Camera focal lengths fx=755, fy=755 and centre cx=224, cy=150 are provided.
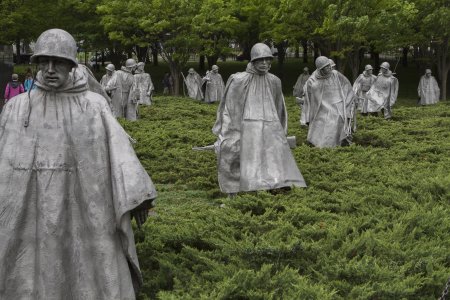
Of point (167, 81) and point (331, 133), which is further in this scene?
point (167, 81)

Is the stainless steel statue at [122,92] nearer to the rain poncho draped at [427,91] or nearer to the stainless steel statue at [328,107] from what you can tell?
the stainless steel statue at [328,107]

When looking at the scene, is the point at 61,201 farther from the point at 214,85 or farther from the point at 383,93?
the point at 214,85

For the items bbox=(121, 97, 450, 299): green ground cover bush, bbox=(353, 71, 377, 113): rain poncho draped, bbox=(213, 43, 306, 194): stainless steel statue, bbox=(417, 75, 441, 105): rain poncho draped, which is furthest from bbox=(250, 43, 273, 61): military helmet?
bbox=(417, 75, 441, 105): rain poncho draped

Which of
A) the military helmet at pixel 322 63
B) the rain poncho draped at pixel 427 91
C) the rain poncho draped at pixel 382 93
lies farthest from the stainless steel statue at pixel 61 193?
the rain poncho draped at pixel 427 91

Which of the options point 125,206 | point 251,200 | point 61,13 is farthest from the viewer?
point 61,13

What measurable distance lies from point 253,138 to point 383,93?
50.0ft

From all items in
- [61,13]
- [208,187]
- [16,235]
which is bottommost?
[208,187]

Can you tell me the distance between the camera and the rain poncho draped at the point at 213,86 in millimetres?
35812

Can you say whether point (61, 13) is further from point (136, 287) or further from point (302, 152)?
point (136, 287)

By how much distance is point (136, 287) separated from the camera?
5.27 m

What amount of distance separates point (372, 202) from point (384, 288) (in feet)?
9.21

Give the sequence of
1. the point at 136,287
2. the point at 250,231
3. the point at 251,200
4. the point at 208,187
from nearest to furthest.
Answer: the point at 136,287
the point at 250,231
the point at 251,200
the point at 208,187

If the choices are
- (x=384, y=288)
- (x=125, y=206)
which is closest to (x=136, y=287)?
(x=125, y=206)

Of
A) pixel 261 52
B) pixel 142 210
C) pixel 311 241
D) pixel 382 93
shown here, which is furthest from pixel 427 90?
pixel 142 210
